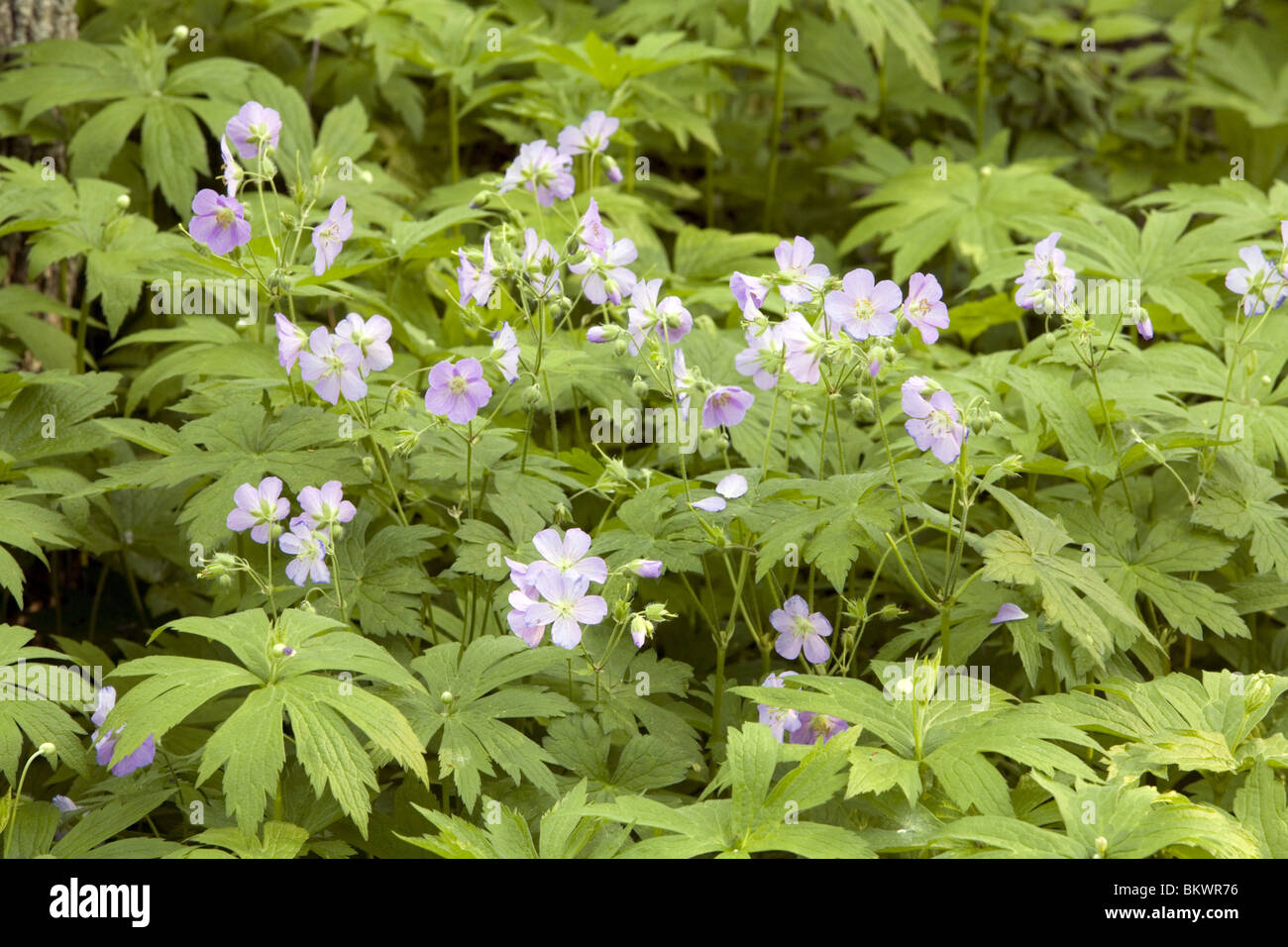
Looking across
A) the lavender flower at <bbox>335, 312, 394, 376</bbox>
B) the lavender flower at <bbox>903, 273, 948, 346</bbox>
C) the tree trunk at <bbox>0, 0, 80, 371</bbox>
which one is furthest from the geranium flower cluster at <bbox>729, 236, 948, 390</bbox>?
the tree trunk at <bbox>0, 0, 80, 371</bbox>

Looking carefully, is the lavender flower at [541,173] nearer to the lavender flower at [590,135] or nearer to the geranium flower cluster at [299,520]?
the lavender flower at [590,135]

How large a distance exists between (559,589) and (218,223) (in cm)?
104

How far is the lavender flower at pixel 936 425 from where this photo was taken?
1997mm

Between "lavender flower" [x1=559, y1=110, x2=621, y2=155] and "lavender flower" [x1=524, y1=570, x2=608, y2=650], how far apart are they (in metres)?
1.40

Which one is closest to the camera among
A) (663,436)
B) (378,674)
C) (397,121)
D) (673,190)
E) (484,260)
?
(378,674)

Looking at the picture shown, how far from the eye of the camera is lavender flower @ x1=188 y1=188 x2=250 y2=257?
7.50 ft

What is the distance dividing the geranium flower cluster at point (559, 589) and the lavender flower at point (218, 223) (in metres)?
0.91

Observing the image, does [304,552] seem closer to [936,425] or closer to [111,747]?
[111,747]

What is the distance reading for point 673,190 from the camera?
409cm

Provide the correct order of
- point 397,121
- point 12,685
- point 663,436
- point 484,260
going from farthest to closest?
1. point 397,121
2. point 663,436
3. point 484,260
4. point 12,685
